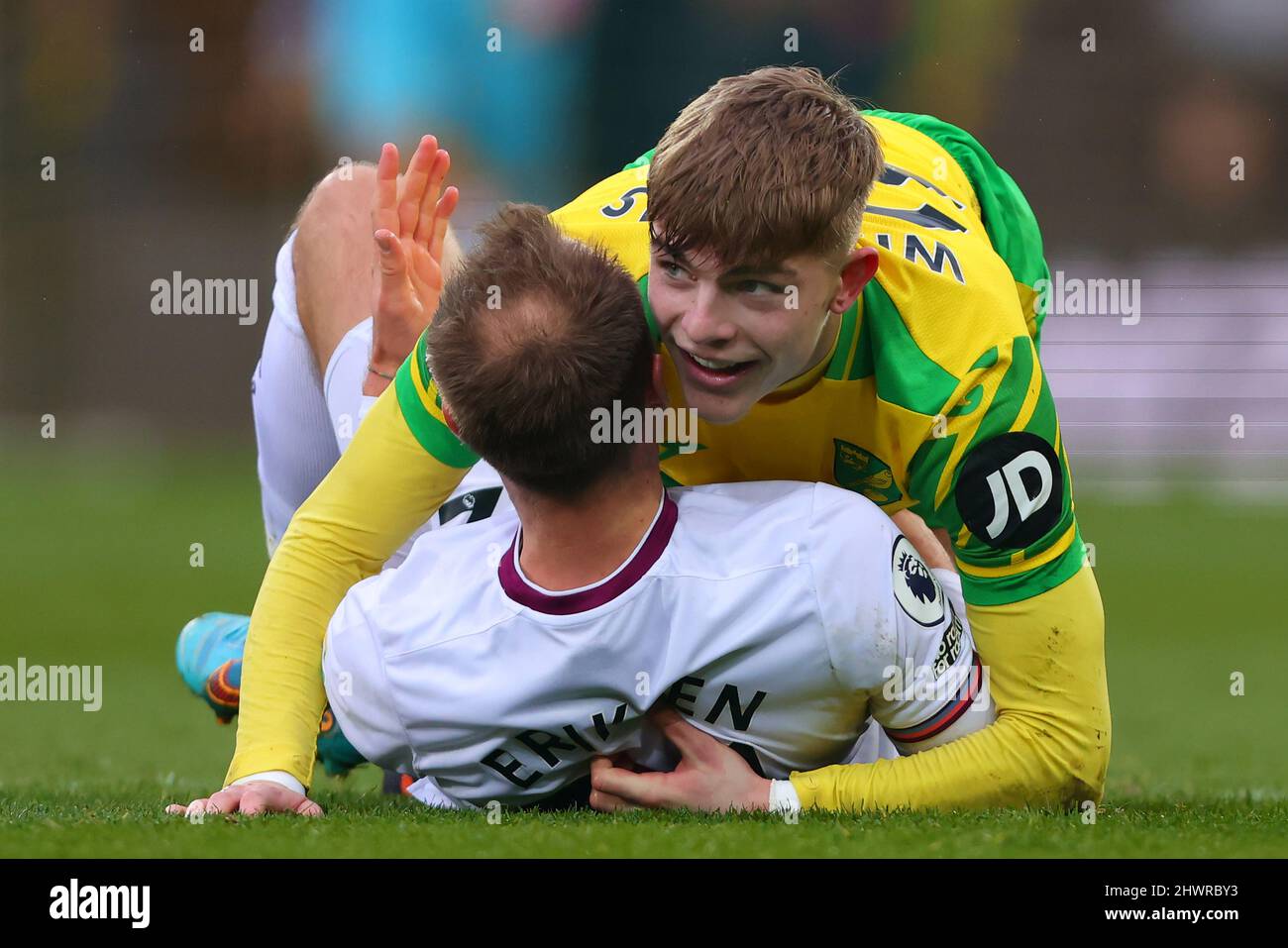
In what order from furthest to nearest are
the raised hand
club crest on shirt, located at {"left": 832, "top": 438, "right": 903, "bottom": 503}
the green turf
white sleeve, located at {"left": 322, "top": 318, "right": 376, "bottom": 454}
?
1. white sleeve, located at {"left": 322, "top": 318, "right": 376, "bottom": 454}
2. the raised hand
3. club crest on shirt, located at {"left": 832, "top": 438, "right": 903, "bottom": 503}
4. the green turf

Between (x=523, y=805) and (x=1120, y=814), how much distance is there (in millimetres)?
951

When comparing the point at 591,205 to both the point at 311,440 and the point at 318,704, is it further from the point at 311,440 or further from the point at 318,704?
the point at 311,440

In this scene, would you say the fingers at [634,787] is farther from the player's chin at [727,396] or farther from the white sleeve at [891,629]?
the player's chin at [727,396]

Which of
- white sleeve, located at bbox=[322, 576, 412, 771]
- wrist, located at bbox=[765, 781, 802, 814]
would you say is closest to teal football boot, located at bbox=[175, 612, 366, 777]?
white sleeve, located at bbox=[322, 576, 412, 771]

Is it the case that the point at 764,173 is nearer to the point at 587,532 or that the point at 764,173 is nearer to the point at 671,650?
the point at 587,532

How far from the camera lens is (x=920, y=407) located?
8.36 feet

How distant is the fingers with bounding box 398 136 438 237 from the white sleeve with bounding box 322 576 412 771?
3.74 feet

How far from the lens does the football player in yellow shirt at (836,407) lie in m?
2.49

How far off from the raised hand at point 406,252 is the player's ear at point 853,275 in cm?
106

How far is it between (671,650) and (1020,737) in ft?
1.82

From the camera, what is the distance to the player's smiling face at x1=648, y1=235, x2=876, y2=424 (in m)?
2.48

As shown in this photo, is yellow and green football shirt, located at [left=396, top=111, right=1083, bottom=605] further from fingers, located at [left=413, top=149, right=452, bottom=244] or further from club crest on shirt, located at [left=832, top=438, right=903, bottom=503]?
fingers, located at [left=413, top=149, right=452, bottom=244]

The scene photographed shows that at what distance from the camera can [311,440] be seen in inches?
156
